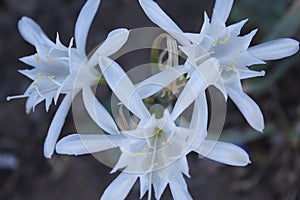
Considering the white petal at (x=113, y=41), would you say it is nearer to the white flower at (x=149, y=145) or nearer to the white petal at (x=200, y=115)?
the white flower at (x=149, y=145)

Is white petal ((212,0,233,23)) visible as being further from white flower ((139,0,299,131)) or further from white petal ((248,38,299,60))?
white petal ((248,38,299,60))

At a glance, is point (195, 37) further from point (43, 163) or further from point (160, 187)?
point (43, 163)

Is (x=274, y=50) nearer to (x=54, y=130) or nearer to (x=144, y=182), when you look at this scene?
(x=144, y=182)

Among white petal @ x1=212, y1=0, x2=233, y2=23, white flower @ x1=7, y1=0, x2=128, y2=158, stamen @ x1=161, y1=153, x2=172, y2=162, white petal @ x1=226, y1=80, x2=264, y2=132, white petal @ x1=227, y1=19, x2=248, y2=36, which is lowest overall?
stamen @ x1=161, y1=153, x2=172, y2=162

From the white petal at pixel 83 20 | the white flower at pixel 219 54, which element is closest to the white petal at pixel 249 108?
the white flower at pixel 219 54

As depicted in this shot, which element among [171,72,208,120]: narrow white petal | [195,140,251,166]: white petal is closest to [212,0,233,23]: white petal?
[171,72,208,120]: narrow white petal

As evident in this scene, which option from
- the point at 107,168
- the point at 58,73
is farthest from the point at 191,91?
the point at 107,168
